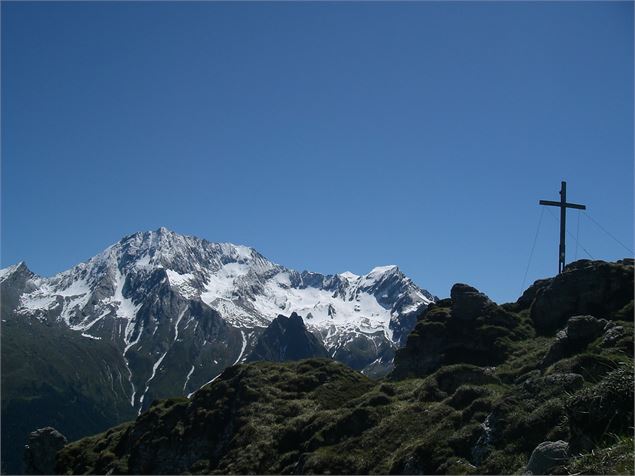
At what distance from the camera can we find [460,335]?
6053 cm

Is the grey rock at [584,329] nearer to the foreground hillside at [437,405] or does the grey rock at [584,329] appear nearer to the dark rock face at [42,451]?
the foreground hillside at [437,405]

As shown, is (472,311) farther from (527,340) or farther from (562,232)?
(562,232)

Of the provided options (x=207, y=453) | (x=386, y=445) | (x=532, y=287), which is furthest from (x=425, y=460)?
(x=532, y=287)

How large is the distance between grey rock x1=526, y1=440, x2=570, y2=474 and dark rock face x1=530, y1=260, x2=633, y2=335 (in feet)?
123

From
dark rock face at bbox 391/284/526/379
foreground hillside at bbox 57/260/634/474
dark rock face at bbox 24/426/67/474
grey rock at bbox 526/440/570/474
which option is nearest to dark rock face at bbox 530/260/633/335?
foreground hillside at bbox 57/260/634/474

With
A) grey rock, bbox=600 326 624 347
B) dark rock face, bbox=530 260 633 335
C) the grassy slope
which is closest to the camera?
the grassy slope

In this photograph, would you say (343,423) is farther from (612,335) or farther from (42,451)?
(42,451)

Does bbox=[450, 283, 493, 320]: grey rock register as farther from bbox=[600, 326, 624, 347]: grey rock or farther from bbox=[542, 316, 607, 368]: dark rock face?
bbox=[600, 326, 624, 347]: grey rock

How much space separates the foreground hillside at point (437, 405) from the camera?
99.4ft

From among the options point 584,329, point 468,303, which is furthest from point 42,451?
point 584,329

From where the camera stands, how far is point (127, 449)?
59.1 metres

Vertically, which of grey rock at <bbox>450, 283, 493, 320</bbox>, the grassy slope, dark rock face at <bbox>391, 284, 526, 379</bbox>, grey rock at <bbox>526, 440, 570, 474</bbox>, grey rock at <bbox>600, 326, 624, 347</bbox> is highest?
grey rock at <bbox>450, 283, 493, 320</bbox>

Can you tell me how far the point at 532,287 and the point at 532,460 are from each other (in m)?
51.1

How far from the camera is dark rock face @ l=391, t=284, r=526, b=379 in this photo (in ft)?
189
